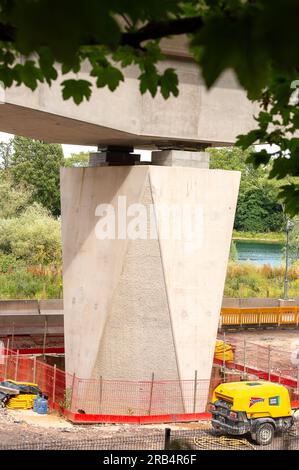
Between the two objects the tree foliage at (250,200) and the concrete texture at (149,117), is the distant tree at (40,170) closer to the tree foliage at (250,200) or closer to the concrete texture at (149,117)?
the tree foliage at (250,200)

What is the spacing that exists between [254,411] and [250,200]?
73659 mm

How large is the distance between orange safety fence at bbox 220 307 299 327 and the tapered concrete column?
16.4 meters

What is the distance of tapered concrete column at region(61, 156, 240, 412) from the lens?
17.8 m

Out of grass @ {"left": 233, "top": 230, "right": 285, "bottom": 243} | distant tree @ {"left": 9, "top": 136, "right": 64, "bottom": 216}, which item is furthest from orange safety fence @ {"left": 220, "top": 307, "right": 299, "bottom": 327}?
grass @ {"left": 233, "top": 230, "right": 285, "bottom": 243}

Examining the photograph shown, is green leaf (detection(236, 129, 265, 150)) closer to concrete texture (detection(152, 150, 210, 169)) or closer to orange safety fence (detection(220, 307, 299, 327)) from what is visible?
concrete texture (detection(152, 150, 210, 169))

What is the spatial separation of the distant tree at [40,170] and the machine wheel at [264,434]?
56.5 metres

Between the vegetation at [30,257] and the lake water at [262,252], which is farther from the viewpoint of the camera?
the lake water at [262,252]

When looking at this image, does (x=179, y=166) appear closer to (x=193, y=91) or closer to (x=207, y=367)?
(x=193, y=91)

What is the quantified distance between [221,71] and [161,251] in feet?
51.0

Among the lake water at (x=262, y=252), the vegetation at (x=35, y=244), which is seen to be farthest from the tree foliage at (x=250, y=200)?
the vegetation at (x=35, y=244)

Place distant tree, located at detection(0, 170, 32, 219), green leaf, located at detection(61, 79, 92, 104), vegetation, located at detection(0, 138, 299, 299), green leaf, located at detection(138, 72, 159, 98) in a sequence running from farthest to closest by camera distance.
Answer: distant tree, located at detection(0, 170, 32, 219) → vegetation, located at detection(0, 138, 299, 299) → green leaf, located at detection(61, 79, 92, 104) → green leaf, located at detection(138, 72, 159, 98)

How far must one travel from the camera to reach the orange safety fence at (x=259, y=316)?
35.2 m

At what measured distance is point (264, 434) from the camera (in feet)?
53.3

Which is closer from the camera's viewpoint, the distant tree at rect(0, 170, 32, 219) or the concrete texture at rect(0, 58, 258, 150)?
the concrete texture at rect(0, 58, 258, 150)
